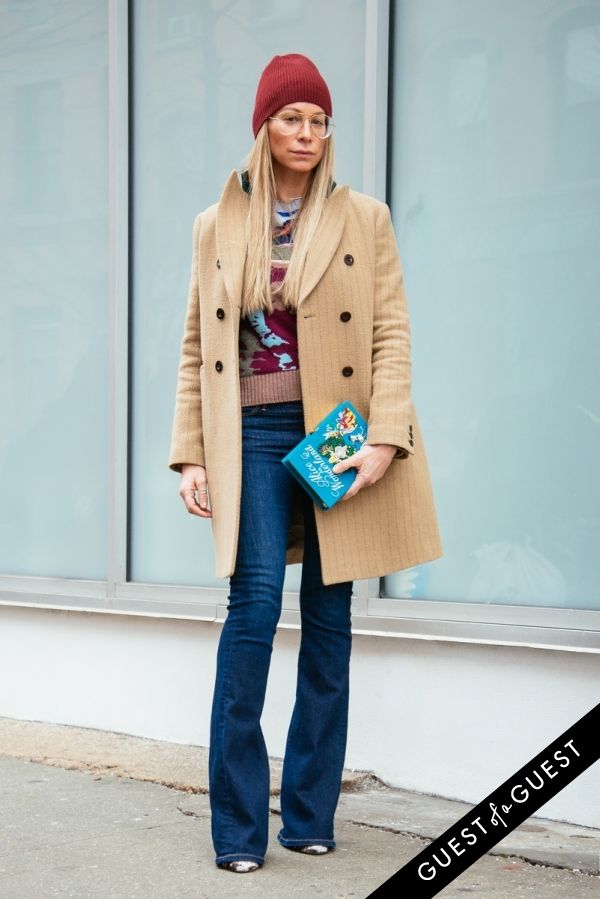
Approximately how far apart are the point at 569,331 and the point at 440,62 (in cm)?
101

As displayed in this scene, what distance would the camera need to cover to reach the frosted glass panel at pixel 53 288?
17.5 ft

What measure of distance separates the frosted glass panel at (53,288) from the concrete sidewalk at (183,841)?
1.15 meters

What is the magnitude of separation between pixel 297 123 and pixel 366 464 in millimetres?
866

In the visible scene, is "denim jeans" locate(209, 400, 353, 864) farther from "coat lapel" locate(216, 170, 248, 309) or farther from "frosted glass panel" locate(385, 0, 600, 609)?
"frosted glass panel" locate(385, 0, 600, 609)

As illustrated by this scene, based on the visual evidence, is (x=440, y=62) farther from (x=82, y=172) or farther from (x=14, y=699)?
(x=14, y=699)

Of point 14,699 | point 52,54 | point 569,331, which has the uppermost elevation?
point 52,54

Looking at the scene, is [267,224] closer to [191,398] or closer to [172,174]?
[191,398]

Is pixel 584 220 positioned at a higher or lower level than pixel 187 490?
higher

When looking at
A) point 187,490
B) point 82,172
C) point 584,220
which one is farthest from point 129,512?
point 584,220

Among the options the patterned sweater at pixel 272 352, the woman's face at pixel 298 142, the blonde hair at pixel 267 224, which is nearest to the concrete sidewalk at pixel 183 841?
the patterned sweater at pixel 272 352

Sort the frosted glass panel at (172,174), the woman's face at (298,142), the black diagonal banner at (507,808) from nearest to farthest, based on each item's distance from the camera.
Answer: the black diagonal banner at (507,808) → the woman's face at (298,142) → the frosted glass panel at (172,174)

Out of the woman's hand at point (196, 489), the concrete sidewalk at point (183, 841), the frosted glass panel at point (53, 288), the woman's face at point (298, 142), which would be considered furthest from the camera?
the frosted glass panel at point (53, 288)

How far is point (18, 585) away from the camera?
549cm

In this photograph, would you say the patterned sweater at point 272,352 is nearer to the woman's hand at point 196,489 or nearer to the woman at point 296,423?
the woman at point 296,423
